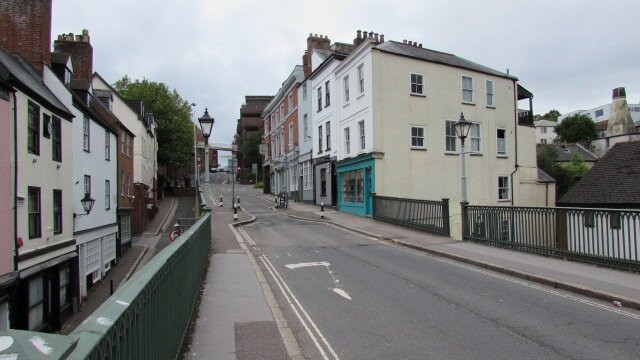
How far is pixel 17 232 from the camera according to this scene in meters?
14.9

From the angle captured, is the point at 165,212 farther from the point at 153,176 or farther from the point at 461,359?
the point at 461,359

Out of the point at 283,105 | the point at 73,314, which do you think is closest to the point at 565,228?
the point at 73,314

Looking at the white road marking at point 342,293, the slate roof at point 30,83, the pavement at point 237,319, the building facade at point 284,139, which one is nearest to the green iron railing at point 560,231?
the white road marking at point 342,293

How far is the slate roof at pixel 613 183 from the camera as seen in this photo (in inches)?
790

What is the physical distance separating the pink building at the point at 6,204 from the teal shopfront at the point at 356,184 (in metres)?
17.0

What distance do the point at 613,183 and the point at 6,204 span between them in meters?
24.2

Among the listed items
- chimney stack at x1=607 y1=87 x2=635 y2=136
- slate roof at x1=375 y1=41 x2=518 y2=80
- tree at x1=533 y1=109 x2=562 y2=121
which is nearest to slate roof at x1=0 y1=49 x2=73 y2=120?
slate roof at x1=375 y1=41 x2=518 y2=80

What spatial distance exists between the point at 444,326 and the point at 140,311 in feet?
16.5

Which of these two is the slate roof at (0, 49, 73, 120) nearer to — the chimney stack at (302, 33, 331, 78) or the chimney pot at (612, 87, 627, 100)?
the chimney stack at (302, 33, 331, 78)

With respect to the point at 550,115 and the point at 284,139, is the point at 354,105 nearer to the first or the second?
the point at 284,139

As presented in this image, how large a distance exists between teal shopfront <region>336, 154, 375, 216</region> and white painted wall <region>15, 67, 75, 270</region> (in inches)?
588

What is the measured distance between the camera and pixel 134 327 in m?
3.16

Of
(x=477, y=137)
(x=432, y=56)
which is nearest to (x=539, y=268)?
(x=477, y=137)

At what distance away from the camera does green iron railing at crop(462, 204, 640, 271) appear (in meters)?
11.0
